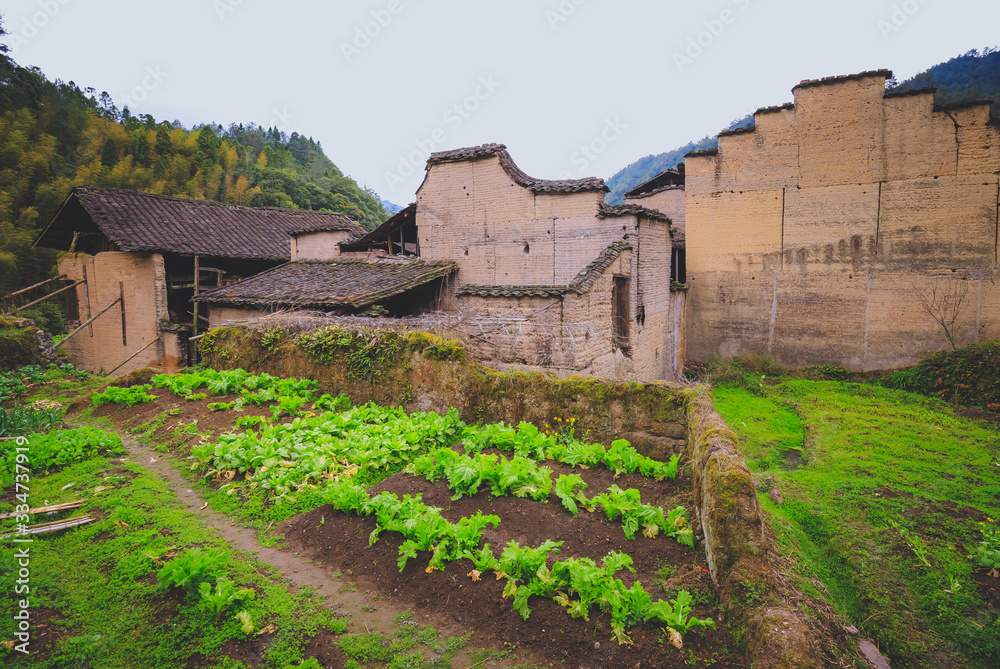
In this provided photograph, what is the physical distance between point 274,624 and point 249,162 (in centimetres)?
4793

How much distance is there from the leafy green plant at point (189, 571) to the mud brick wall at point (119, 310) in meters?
16.1

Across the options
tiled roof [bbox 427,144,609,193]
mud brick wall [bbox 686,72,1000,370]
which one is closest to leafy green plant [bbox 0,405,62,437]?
tiled roof [bbox 427,144,609,193]

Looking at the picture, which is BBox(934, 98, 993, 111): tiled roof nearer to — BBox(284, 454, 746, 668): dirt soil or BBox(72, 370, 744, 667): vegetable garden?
BBox(72, 370, 744, 667): vegetable garden

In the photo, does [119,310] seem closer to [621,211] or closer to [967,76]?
[621,211]

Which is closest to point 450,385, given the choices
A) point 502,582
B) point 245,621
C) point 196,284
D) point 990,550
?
point 502,582

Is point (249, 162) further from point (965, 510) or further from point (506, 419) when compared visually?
point (965, 510)

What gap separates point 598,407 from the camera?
731 cm

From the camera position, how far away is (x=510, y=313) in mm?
10445

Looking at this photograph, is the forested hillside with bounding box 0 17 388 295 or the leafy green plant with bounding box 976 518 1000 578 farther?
the forested hillside with bounding box 0 17 388 295

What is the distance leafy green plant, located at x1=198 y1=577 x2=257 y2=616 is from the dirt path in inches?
21.6

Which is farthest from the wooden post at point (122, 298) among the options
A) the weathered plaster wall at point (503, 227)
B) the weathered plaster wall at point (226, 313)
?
the weathered plaster wall at point (503, 227)

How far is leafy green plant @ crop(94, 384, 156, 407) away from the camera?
9438 millimetres

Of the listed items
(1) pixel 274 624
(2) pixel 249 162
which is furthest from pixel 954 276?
(2) pixel 249 162

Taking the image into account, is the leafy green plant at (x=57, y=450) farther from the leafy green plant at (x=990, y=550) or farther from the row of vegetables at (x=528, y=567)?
the leafy green plant at (x=990, y=550)
